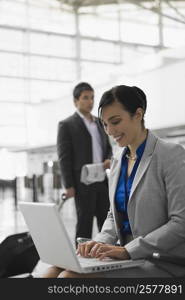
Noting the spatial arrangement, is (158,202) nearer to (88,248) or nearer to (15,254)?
(88,248)

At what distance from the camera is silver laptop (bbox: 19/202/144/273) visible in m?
2.06

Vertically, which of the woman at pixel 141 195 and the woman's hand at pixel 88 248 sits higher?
the woman at pixel 141 195

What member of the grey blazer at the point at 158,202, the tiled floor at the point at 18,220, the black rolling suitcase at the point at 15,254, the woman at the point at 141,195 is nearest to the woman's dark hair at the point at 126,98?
the woman at the point at 141,195

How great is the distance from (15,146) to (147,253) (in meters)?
17.2

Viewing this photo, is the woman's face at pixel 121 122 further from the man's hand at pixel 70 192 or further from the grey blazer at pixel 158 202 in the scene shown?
the man's hand at pixel 70 192

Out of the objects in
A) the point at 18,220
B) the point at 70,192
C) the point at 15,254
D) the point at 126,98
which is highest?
the point at 126,98

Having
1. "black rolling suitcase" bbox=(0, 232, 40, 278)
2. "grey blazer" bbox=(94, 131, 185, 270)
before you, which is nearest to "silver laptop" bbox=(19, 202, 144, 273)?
"grey blazer" bbox=(94, 131, 185, 270)

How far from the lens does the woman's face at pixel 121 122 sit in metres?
2.37

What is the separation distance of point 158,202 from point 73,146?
2.68 metres

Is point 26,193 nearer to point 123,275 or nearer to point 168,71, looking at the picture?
point 168,71

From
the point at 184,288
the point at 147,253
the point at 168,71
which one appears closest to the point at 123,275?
the point at 147,253

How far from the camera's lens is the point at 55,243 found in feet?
7.11

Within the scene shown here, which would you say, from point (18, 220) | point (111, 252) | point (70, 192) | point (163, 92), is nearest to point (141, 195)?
point (111, 252)

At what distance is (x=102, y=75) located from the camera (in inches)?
419
